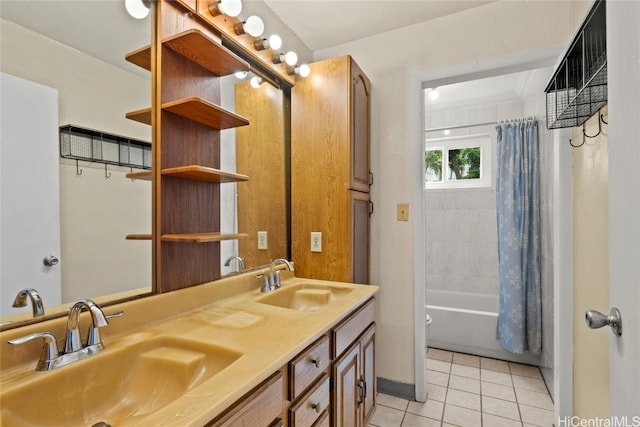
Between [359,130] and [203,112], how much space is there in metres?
1.05

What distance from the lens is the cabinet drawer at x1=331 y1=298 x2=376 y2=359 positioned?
1249 millimetres

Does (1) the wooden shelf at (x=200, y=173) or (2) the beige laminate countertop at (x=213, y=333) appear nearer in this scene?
(2) the beige laminate countertop at (x=213, y=333)

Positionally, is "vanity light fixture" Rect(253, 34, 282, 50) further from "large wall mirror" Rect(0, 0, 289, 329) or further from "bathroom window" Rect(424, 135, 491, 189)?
"bathroom window" Rect(424, 135, 491, 189)

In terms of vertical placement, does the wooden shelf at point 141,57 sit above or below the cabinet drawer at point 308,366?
above

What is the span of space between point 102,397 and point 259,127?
55.8 inches

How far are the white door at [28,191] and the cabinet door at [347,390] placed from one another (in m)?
1.01

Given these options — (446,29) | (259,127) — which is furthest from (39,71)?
(446,29)

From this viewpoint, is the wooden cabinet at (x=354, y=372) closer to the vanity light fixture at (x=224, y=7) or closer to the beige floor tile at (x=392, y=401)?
the beige floor tile at (x=392, y=401)

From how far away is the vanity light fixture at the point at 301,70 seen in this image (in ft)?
6.33

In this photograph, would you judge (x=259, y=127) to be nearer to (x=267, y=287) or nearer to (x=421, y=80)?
(x=267, y=287)

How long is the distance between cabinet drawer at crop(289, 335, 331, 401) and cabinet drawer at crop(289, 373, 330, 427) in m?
0.04

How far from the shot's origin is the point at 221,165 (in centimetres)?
145

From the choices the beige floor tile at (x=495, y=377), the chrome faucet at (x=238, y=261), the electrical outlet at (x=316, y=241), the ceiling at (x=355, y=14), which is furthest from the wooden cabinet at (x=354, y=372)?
the ceiling at (x=355, y=14)

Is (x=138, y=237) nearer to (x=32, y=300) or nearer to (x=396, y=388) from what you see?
(x=32, y=300)
